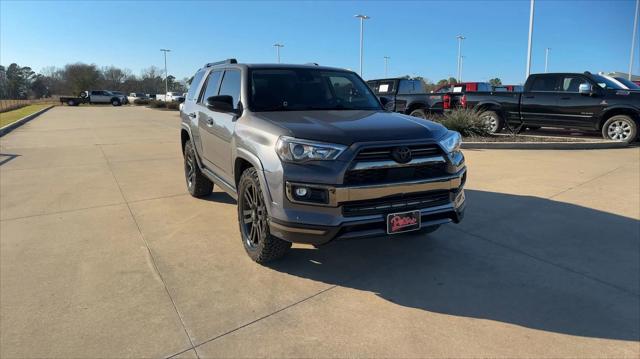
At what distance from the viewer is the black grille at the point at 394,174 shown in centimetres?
336

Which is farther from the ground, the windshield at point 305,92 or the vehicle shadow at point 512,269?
the windshield at point 305,92

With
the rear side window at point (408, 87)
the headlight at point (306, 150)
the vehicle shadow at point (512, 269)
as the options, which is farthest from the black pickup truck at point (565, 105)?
the headlight at point (306, 150)

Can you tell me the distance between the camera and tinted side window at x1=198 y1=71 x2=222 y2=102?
5.52 metres

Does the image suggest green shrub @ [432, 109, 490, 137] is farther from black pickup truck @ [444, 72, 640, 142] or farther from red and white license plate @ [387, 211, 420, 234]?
red and white license plate @ [387, 211, 420, 234]

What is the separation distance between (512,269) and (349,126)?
197 cm

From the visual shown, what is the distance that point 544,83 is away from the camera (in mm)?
12711

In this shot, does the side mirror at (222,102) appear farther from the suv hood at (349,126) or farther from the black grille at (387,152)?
the black grille at (387,152)

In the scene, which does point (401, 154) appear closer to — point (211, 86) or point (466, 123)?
point (211, 86)

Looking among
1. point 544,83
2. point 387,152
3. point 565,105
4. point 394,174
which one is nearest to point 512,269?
point 394,174

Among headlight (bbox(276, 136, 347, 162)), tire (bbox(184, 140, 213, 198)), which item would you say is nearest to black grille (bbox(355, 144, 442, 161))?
headlight (bbox(276, 136, 347, 162))

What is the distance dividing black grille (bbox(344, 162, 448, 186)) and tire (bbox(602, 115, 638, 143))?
1031 cm

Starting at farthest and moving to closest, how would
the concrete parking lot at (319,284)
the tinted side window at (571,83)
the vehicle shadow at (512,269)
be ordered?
the tinted side window at (571,83), the vehicle shadow at (512,269), the concrete parking lot at (319,284)

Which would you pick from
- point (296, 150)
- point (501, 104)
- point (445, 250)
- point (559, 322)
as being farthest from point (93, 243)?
point (501, 104)

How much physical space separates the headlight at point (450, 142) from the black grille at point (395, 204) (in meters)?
0.39
